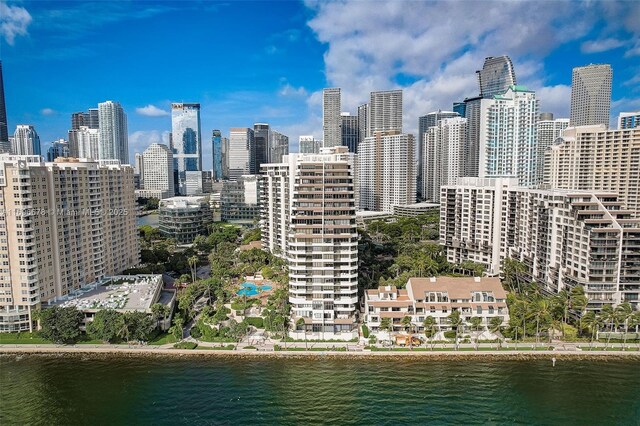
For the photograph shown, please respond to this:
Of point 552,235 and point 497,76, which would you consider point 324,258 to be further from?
point 497,76

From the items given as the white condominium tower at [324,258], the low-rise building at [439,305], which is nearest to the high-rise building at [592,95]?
the low-rise building at [439,305]

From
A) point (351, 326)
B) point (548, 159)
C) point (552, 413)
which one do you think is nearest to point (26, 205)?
point (351, 326)

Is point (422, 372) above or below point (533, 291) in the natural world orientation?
below

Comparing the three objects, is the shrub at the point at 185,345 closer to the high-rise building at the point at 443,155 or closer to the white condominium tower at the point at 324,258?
the white condominium tower at the point at 324,258

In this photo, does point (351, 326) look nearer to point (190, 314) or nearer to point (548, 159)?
point (190, 314)

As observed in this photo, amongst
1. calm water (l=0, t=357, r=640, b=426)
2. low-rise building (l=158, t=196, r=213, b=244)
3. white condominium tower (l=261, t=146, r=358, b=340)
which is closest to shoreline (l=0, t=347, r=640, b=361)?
calm water (l=0, t=357, r=640, b=426)

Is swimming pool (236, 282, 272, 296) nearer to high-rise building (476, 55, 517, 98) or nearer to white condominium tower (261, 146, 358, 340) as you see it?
white condominium tower (261, 146, 358, 340)
